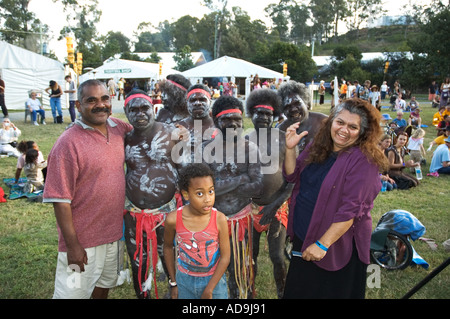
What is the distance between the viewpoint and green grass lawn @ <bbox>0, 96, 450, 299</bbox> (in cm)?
362

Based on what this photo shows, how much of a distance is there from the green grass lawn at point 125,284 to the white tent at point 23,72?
12882 mm

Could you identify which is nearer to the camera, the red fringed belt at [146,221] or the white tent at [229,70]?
the red fringed belt at [146,221]

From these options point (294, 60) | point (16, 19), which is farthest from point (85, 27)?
point (294, 60)

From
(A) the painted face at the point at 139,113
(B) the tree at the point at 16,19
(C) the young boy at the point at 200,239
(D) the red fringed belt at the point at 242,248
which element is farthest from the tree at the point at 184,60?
(C) the young boy at the point at 200,239

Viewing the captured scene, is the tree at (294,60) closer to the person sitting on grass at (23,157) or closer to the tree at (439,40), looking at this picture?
the tree at (439,40)

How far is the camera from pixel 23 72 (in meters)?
18.0

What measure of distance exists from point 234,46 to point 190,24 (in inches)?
816

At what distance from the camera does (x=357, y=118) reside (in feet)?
7.27

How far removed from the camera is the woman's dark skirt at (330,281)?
2311 millimetres

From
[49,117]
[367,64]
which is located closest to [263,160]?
[49,117]

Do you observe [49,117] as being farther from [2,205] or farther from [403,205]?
[403,205]

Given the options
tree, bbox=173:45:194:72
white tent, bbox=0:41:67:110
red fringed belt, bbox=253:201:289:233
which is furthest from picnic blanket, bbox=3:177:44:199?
tree, bbox=173:45:194:72

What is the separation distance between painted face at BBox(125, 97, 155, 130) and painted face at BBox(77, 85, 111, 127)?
324mm

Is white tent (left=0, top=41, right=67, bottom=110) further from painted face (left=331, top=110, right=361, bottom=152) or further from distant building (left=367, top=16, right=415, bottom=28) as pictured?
distant building (left=367, top=16, right=415, bottom=28)
